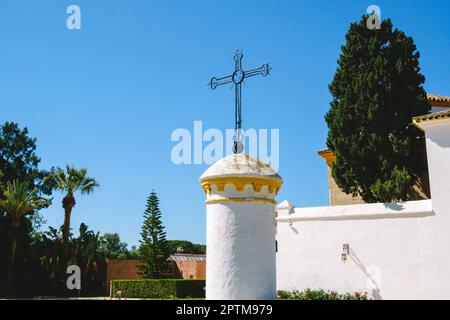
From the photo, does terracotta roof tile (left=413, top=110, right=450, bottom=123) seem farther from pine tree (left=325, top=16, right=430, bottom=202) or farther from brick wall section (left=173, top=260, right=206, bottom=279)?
brick wall section (left=173, top=260, right=206, bottom=279)

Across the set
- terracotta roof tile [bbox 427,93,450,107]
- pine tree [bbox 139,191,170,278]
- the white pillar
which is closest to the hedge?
pine tree [bbox 139,191,170,278]

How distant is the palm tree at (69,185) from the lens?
3338cm

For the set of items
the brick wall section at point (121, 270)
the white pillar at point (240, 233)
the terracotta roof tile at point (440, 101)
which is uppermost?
the terracotta roof tile at point (440, 101)

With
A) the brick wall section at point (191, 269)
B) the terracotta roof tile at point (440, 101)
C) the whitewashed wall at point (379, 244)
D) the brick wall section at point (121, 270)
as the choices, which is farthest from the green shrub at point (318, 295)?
the brick wall section at point (121, 270)

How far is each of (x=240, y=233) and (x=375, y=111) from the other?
61.7 ft

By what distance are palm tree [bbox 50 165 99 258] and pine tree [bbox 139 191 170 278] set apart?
532 centimetres

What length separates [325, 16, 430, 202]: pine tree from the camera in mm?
19766

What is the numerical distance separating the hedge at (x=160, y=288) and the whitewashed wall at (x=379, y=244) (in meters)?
11.0

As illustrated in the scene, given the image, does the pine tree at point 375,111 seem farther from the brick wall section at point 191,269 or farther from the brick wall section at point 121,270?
the brick wall section at point 121,270

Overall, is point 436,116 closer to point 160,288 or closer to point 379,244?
point 379,244

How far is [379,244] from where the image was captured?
1533cm

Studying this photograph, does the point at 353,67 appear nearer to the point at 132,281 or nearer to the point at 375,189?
the point at 375,189
